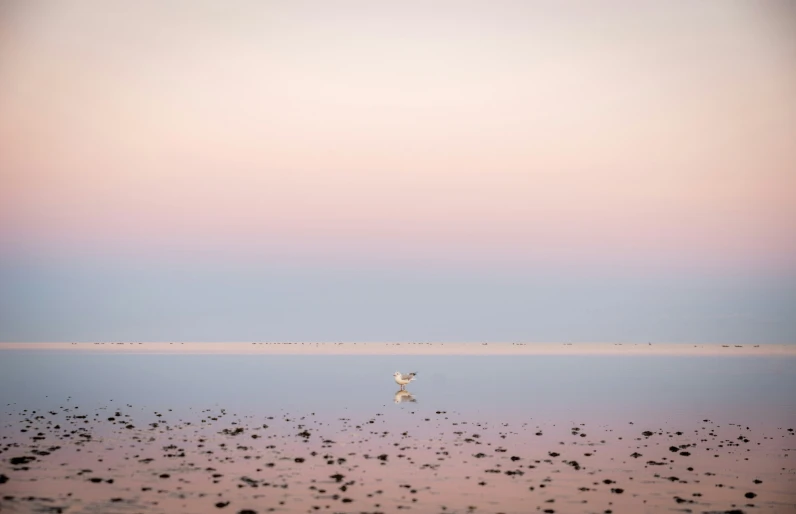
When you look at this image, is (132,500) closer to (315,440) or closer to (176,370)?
(315,440)

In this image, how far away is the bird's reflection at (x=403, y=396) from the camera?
49406 millimetres

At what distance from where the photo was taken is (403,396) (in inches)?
2034

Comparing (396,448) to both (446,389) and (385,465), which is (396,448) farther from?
(446,389)

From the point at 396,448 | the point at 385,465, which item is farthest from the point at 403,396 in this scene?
Answer: the point at 385,465

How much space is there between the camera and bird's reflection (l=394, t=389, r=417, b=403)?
49.4 m

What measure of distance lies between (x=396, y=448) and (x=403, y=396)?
20.8m

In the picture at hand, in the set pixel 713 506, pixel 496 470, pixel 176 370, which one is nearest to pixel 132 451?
pixel 496 470

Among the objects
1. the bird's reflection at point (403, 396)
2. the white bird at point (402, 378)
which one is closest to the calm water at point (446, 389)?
the bird's reflection at point (403, 396)

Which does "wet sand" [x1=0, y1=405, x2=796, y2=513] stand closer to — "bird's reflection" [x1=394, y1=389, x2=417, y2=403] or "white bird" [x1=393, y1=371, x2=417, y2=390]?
"bird's reflection" [x1=394, y1=389, x2=417, y2=403]

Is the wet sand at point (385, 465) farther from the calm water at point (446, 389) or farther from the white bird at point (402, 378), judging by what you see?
the white bird at point (402, 378)

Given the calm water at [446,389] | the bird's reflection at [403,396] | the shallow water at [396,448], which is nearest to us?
the shallow water at [396,448]

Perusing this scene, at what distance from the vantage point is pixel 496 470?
26.8m

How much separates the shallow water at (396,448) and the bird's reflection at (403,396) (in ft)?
2.44

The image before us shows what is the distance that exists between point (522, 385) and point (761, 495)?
38.2 m
